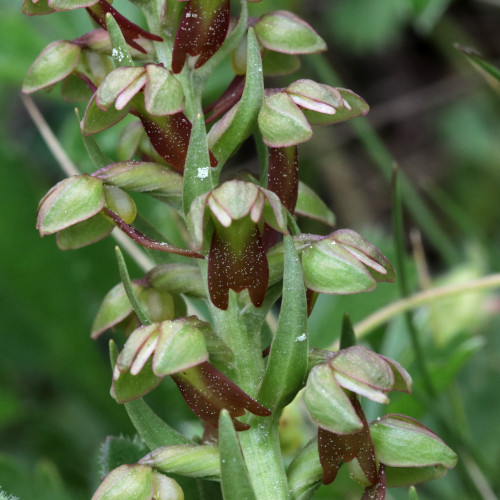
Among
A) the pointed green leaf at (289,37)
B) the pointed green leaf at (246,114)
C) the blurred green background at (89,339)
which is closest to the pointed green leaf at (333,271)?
the pointed green leaf at (246,114)

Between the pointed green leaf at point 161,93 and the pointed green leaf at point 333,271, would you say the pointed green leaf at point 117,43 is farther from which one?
the pointed green leaf at point 333,271

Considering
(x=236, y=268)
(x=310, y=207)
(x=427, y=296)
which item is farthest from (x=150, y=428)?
(x=427, y=296)

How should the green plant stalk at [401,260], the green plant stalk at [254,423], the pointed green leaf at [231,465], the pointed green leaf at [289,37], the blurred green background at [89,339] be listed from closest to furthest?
the pointed green leaf at [231,465]
the green plant stalk at [254,423]
the pointed green leaf at [289,37]
the green plant stalk at [401,260]
the blurred green background at [89,339]

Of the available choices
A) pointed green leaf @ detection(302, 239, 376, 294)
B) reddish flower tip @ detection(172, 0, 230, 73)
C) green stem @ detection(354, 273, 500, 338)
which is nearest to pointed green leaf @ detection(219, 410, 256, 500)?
pointed green leaf @ detection(302, 239, 376, 294)

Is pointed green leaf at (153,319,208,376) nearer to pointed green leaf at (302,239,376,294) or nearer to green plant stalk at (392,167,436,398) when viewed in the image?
pointed green leaf at (302,239,376,294)

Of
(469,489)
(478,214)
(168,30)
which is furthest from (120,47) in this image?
(478,214)

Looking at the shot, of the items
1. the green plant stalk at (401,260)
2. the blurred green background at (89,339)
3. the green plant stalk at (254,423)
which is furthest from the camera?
the blurred green background at (89,339)

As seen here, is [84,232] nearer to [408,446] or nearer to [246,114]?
[246,114]
